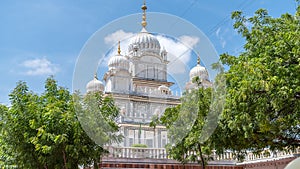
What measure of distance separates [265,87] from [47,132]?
244 inches

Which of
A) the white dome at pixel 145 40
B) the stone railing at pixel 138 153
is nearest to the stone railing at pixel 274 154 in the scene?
the stone railing at pixel 138 153

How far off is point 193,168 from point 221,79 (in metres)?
6.73

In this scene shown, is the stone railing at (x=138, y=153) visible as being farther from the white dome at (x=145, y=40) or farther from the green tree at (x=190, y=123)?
the white dome at (x=145, y=40)

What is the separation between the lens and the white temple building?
7570 mm

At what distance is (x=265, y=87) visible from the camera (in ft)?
26.2

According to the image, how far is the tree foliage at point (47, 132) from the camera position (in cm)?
980

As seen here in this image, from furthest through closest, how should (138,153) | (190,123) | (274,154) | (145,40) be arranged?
1. (274,154)
2. (138,153)
3. (145,40)
4. (190,123)

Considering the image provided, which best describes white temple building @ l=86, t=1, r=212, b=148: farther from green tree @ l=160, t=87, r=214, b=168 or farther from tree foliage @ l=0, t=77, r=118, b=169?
Result: tree foliage @ l=0, t=77, r=118, b=169

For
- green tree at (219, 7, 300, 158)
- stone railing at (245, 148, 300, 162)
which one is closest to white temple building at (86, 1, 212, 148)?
green tree at (219, 7, 300, 158)

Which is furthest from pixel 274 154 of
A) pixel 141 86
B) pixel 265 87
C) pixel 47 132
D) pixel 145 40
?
pixel 141 86

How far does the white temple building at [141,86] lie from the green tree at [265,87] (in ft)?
3.38

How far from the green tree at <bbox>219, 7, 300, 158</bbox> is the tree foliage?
11.7 ft

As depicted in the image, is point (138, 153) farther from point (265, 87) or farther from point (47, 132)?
point (265, 87)

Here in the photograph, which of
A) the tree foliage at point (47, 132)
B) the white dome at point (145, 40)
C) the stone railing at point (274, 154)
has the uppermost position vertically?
the white dome at point (145, 40)
